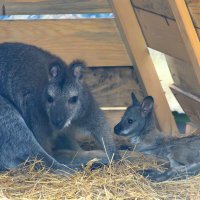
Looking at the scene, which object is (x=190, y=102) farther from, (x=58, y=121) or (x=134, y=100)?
(x=58, y=121)

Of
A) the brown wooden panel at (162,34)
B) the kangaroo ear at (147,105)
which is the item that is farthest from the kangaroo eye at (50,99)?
the kangaroo ear at (147,105)

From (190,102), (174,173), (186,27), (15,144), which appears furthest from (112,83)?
(186,27)

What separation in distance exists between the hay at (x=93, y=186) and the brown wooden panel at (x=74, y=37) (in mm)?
1916

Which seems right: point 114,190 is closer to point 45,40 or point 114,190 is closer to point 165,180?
point 165,180

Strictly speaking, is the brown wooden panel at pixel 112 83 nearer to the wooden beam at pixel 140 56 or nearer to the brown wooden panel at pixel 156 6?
the wooden beam at pixel 140 56

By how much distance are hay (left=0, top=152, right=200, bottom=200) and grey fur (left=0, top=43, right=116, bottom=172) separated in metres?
0.28

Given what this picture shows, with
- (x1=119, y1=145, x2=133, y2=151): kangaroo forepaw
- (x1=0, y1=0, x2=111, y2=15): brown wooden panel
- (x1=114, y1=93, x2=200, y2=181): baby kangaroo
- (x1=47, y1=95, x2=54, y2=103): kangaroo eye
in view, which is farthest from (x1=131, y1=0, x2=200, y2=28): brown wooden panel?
(x1=119, y1=145, x2=133, y2=151): kangaroo forepaw

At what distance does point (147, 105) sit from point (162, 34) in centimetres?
113

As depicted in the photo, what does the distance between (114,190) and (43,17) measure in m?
2.75

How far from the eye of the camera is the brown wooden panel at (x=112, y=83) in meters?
7.71

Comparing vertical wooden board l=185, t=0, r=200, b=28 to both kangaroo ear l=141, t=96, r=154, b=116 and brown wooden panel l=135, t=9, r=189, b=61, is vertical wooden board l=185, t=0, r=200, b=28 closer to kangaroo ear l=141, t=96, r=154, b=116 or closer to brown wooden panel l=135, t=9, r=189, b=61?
brown wooden panel l=135, t=9, r=189, b=61

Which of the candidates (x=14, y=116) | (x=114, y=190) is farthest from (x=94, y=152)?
(x=114, y=190)

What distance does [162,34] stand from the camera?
21.3 ft

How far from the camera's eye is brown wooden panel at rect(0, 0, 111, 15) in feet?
24.2
